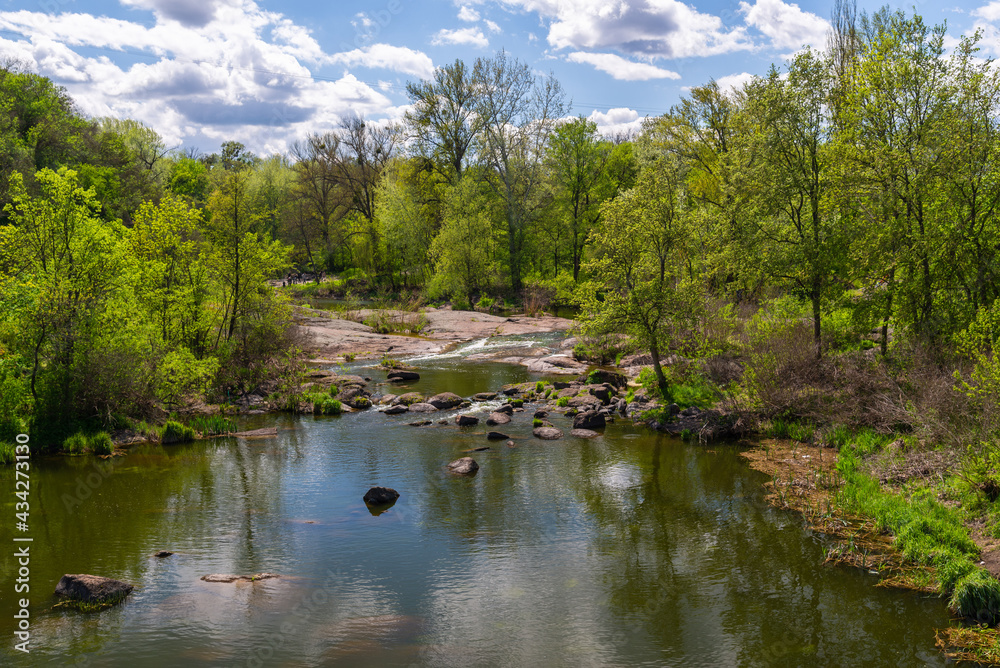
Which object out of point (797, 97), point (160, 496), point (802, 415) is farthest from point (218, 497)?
point (797, 97)

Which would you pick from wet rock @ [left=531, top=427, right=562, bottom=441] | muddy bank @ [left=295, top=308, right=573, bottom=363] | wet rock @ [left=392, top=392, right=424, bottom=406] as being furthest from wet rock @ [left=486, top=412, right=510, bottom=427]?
muddy bank @ [left=295, top=308, right=573, bottom=363]

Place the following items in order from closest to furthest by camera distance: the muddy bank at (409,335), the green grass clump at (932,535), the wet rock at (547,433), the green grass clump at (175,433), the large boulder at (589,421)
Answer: the green grass clump at (932,535) < the wet rock at (547,433) < the green grass clump at (175,433) < the large boulder at (589,421) < the muddy bank at (409,335)

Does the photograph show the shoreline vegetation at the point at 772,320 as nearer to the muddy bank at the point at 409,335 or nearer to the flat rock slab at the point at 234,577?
the muddy bank at the point at 409,335

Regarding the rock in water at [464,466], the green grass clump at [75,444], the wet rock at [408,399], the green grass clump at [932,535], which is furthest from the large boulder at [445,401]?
the green grass clump at [932,535]

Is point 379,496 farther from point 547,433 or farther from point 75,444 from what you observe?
point 75,444

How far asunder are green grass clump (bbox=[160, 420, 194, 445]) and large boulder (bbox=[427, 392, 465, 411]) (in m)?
9.71

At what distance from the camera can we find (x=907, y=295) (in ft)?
64.0

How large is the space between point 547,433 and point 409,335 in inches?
986

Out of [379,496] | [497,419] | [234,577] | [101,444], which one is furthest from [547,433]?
[101,444]

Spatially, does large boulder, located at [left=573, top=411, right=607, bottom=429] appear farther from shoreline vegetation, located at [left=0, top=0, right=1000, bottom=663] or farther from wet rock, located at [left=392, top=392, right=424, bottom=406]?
wet rock, located at [left=392, top=392, right=424, bottom=406]

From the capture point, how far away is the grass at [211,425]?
955 inches

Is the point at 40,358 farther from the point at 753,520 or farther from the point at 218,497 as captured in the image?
the point at 753,520

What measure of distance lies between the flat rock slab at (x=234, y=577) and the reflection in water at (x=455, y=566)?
19 centimetres

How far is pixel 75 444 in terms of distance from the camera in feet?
70.3
